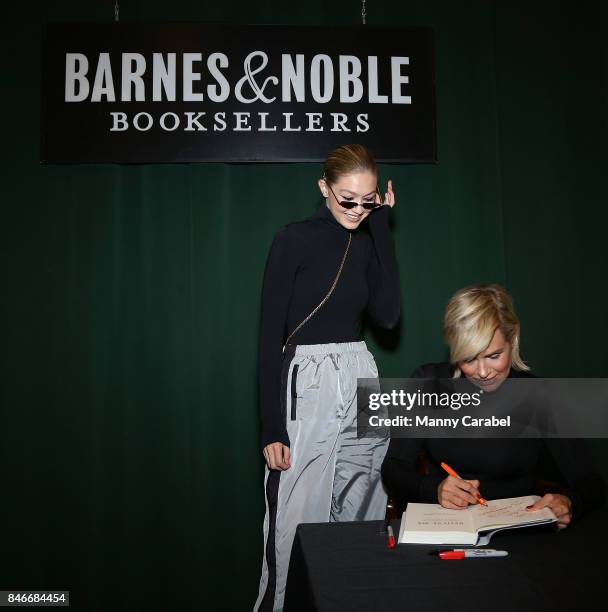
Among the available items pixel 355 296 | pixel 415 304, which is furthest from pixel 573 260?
pixel 355 296

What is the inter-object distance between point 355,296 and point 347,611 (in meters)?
1.15

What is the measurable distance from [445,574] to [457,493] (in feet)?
1.08

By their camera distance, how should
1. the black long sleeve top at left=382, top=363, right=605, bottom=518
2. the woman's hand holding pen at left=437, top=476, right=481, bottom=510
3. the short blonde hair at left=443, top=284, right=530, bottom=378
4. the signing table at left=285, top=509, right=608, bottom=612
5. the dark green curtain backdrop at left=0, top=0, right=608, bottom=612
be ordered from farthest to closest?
1. the dark green curtain backdrop at left=0, top=0, right=608, bottom=612
2. the short blonde hair at left=443, top=284, right=530, bottom=378
3. the black long sleeve top at left=382, top=363, right=605, bottom=518
4. the woman's hand holding pen at left=437, top=476, right=481, bottom=510
5. the signing table at left=285, top=509, right=608, bottom=612

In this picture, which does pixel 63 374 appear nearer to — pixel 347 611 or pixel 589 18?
pixel 347 611

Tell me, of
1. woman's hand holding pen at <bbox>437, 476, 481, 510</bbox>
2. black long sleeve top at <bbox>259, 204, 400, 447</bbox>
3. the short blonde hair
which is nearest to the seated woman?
the short blonde hair

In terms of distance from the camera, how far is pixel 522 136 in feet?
8.59

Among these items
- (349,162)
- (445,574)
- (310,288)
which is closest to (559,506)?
(445,574)

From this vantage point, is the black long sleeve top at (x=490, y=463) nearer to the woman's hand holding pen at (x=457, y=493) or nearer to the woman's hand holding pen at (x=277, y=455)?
the woman's hand holding pen at (x=457, y=493)

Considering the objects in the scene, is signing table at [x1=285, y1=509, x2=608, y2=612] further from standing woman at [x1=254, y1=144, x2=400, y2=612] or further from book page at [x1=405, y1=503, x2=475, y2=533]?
standing woman at [x1=254, y1=144, x2=400, y2=612]

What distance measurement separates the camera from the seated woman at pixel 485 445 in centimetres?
149

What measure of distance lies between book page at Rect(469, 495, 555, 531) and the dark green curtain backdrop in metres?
1.31

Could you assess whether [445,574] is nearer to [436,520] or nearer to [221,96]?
[436,520]

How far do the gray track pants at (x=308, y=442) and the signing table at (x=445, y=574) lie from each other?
0.61 meters

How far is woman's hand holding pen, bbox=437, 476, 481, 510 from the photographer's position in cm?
124
